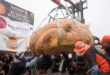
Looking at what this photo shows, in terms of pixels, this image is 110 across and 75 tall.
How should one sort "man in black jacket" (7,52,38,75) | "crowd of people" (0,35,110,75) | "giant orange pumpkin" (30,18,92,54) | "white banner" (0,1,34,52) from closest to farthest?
"crowd of people" (0,35,110,75)
"giant orange pumpkin" (30,18,92,54)
"man in black jacket" (7,52,38,75)
"white banner" (0,1,34,52)

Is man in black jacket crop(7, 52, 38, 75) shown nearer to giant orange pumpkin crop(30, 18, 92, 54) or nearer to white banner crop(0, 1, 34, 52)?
white banner crop(0, 1, 34, 52)

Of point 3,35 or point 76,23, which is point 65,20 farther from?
point 3,35

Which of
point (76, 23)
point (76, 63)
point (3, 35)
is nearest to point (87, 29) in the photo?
point (76, 23)

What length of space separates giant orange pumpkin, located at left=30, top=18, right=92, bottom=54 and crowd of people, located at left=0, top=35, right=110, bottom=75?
0.22 m

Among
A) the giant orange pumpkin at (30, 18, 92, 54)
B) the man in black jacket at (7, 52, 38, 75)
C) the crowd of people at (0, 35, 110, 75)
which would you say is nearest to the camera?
the crowd of people at (0, 35, 110, 75)

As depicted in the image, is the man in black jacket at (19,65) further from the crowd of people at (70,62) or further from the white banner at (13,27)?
the white banner at (13,27)

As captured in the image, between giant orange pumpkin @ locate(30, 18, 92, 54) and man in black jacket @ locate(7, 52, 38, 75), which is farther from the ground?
giant orange pumpkin @ locate(30, 18, 92, 54)

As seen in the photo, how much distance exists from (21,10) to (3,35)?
5.97ft

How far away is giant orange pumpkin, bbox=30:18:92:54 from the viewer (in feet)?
16.3

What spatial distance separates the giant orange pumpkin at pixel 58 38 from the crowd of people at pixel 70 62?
0.72ft

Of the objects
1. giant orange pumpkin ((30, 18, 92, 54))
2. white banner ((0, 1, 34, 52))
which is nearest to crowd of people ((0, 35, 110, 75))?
giant orange pumpkin ((30, 18, 92, 54))

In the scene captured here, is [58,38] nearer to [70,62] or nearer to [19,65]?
[70,62]

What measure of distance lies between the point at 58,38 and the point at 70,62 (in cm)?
267

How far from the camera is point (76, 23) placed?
205 inches
